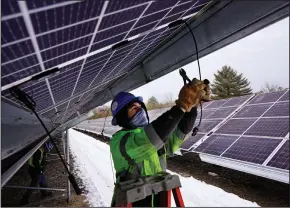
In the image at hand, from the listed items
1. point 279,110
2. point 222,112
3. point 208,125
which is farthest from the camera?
point 222,112

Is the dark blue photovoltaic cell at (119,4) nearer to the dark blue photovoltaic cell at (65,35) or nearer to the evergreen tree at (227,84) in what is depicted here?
the dark blue photovoltaic cell at (65,35)

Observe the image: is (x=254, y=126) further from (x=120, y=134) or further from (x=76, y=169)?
(x=76, y=169)

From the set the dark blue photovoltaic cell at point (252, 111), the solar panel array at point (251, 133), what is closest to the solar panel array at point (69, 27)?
the solar panel array at point (251, 133)

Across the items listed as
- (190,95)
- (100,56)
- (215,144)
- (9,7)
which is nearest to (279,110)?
(215,144)

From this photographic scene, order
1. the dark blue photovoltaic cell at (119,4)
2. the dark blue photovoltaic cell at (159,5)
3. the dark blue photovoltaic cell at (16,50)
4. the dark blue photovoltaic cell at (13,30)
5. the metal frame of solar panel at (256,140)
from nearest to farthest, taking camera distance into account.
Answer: the dark blue photovoltaic cell at (13,30) < the dark blue photovoltaic cell at (16,50) < the dark blue photovoltaic cell at (119,4) < the dark blue photovoltaic cell at (159,5) < the metal frame of solar panel at (256,140)

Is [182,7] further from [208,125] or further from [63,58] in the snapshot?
[208,125]

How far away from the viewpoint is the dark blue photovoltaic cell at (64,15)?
3.70 ft

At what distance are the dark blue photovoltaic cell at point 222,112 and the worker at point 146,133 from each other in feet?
24.3

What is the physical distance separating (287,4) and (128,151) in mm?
1715

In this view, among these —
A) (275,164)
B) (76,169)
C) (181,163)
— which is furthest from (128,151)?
(76,169)

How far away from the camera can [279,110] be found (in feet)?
25.2

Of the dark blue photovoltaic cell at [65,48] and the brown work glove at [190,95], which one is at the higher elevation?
the dark blue photovoltaic cell at [65,48]

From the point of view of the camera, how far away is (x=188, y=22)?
7.91 feet

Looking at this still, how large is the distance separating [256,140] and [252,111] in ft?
7.30
